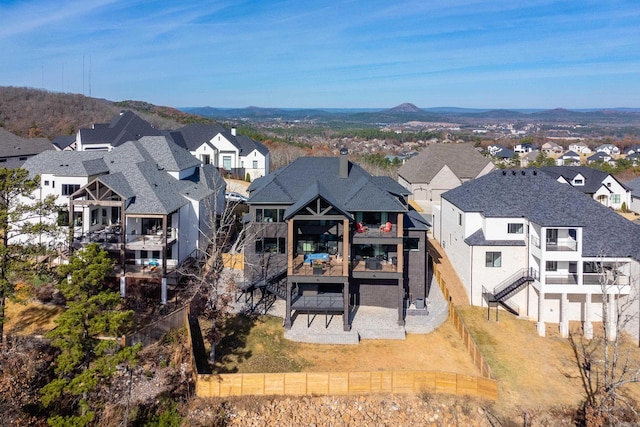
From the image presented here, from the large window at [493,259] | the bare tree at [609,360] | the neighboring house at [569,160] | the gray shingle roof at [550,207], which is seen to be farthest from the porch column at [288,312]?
the neighboring house at [569,160]

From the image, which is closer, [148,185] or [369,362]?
[369,362]

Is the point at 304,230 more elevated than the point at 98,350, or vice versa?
the point at 304,230

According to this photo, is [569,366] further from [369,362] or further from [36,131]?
[36,131]

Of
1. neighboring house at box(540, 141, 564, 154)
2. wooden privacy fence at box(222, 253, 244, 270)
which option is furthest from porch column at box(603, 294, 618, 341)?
neighboring house at box(540, 141, 564, 154)

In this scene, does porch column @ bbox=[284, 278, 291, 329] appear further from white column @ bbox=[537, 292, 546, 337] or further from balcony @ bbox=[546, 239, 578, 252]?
balcony @ bbox=[546, 239, 578, 252]

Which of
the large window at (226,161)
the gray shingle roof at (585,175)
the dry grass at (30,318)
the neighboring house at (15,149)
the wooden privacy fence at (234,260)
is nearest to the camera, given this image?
the dry grass at (30,318)

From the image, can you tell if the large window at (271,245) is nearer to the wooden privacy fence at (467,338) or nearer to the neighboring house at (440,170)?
the wooden privacy fence at (467,338)

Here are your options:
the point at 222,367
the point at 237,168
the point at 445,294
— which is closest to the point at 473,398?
the point at 445,294
